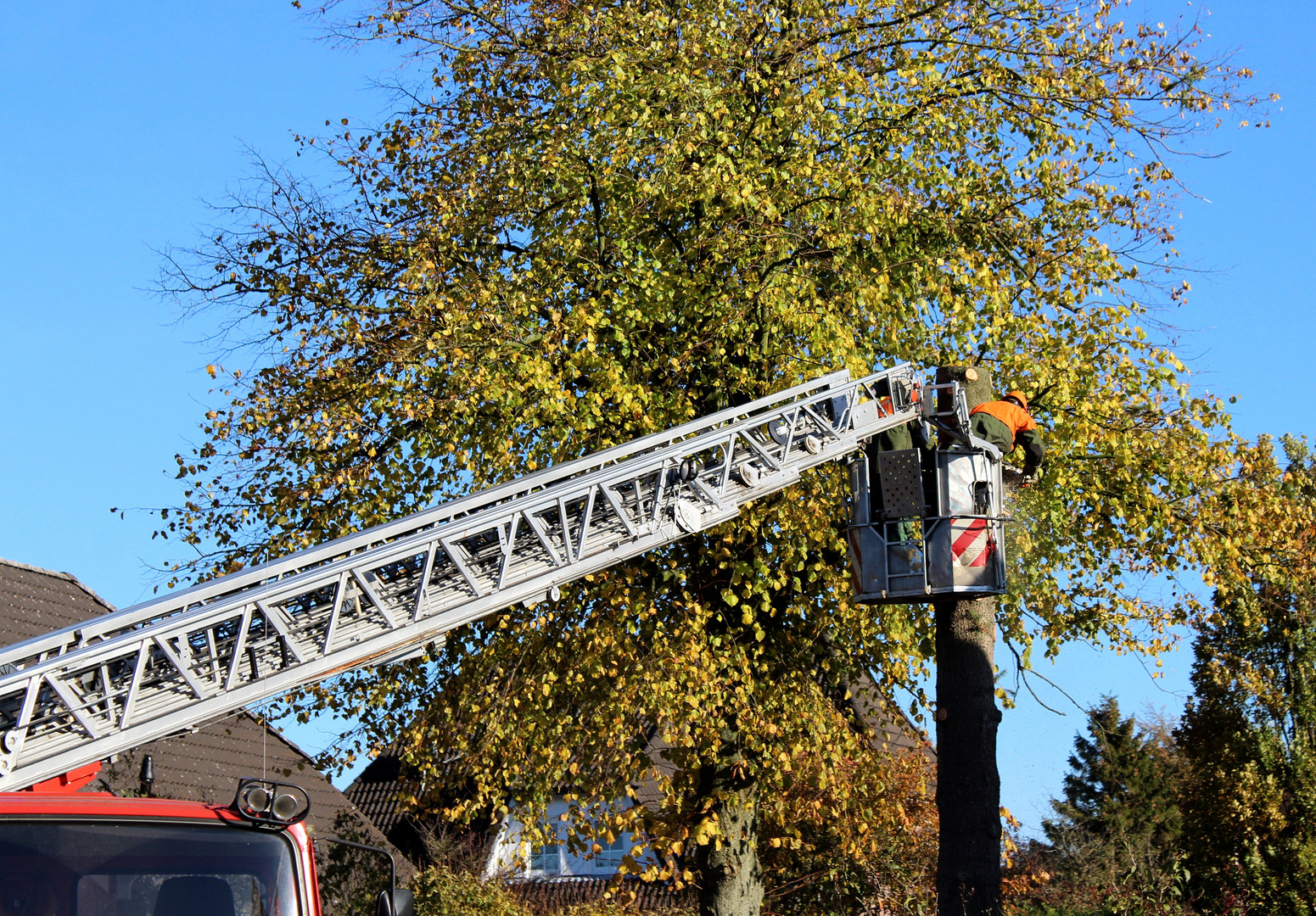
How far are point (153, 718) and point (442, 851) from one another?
46.7 ft

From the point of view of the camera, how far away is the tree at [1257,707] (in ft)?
42.7

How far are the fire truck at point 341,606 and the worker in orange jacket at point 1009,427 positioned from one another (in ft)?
0.30

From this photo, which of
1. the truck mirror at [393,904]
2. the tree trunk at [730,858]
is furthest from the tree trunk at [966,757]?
the truck mirror at [393,904]

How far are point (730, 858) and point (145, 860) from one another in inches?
339

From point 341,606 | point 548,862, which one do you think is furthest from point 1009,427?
point 548,862

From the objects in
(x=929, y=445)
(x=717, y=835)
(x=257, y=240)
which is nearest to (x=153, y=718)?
(x=929, y=445)

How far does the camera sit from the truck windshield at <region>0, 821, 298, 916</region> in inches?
182

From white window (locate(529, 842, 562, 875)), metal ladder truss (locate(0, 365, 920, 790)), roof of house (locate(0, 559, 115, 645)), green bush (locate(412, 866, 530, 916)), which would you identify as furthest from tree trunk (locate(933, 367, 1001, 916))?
white window (locate(529, 842, 562, 875))

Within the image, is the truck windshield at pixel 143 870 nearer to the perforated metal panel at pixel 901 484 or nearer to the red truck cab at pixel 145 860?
the red truck cab at pixel 145 860

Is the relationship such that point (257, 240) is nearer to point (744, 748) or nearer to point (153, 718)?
point (744, 748)

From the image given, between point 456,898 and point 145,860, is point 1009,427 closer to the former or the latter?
point 145,860

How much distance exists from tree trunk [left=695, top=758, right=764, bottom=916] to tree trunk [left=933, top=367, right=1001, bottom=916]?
12.2 ft

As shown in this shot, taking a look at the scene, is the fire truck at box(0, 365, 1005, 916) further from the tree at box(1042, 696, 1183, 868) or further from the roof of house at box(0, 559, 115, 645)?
the tree at box(1042, 696, 1183, 868)

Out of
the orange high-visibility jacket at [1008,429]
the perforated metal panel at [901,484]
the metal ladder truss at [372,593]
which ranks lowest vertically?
the metal ladder truss at [372,593]
